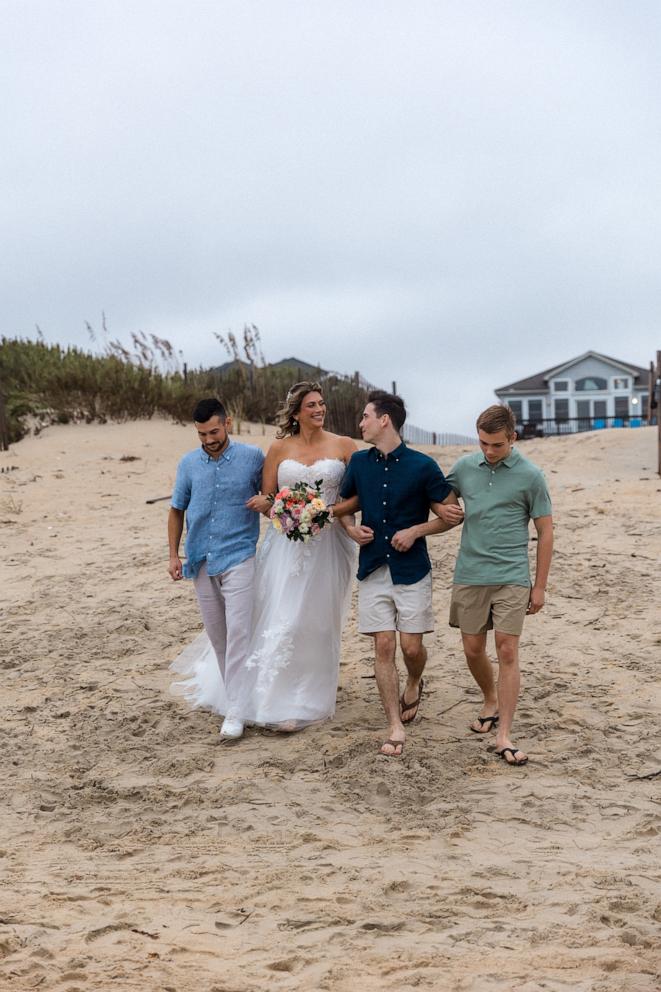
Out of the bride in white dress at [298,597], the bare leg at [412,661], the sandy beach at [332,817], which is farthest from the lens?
the bride in white dress at [298,597]

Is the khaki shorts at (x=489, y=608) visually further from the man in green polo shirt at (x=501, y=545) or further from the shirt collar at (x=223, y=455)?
the shirt collar at (x=223, y=455)

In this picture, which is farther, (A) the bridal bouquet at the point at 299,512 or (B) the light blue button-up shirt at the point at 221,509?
(B) the light blue button-up shirt at the point at 221,509

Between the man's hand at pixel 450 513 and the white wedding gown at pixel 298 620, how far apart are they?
2.71ft

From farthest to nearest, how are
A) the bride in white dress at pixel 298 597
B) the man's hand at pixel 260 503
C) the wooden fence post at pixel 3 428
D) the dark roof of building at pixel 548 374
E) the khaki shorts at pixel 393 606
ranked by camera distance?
the dark roof of building at pixel 548 374, the wooden fence post at pixel 3 428, the bride in white dress at pixel 298 597, the man's hand at pixel 260 503, the khaki shorts at pixel 393 606

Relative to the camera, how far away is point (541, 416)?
48.4m

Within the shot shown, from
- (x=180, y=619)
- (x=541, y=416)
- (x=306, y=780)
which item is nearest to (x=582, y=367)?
(x=541, y=416)

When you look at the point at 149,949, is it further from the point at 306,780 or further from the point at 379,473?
the point at 379,473

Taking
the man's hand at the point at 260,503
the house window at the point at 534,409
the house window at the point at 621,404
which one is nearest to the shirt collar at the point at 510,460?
the man's hand at the point at 260,503

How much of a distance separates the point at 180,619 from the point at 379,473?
4029 mm

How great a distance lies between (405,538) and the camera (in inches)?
227

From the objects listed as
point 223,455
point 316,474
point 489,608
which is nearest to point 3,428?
point 223,455

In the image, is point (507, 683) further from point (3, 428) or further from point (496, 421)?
point (3, 428)

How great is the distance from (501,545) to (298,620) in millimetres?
1467

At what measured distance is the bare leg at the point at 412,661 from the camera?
6.02 metres
